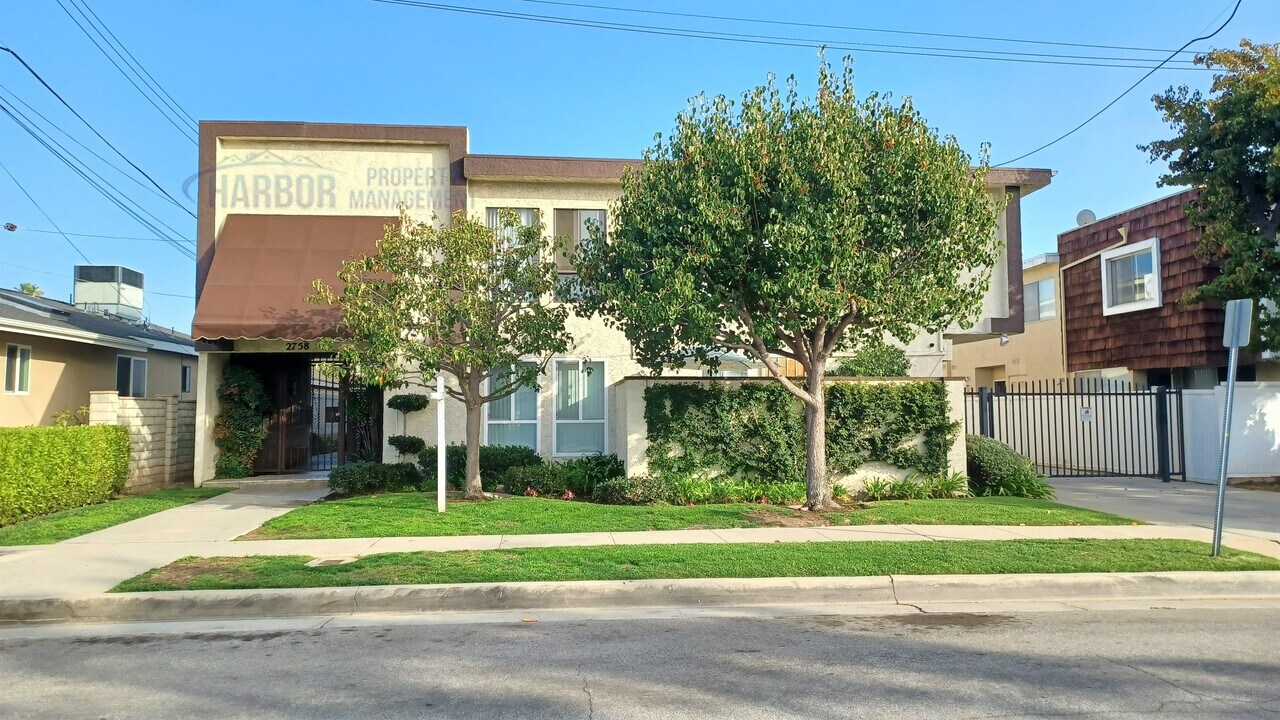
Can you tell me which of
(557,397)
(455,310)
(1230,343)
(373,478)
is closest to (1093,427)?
(1230,343)

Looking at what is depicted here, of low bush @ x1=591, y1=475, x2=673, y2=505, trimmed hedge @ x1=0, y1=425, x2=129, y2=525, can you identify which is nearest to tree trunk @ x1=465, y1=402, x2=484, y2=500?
low bush @ x1=591, y1=475, x2=673, y2=505

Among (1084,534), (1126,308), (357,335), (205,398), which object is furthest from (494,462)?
(1126,308)

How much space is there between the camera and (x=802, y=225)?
35.4ft

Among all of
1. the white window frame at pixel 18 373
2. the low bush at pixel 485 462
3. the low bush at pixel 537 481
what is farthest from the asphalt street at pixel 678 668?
the white window frame at pixel 18 373

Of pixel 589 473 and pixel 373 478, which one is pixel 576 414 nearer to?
pixel 589 473

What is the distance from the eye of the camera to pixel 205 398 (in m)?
16.8

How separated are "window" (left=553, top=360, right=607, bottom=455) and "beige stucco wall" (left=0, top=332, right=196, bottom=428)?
338 inches

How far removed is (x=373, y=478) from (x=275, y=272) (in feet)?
14.0

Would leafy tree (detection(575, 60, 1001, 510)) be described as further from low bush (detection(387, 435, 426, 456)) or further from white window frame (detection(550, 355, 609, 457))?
low bush (detection(387, 435, 426, 456))

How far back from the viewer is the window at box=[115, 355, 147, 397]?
2009 cm

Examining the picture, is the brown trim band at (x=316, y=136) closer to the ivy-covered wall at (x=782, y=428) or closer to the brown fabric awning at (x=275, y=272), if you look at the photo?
the brown fabric awning at (x=275, y=272)

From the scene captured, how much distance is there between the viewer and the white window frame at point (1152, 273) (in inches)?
817

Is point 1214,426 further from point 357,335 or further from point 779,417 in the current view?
point 357,335

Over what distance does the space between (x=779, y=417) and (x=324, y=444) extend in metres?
12.3
